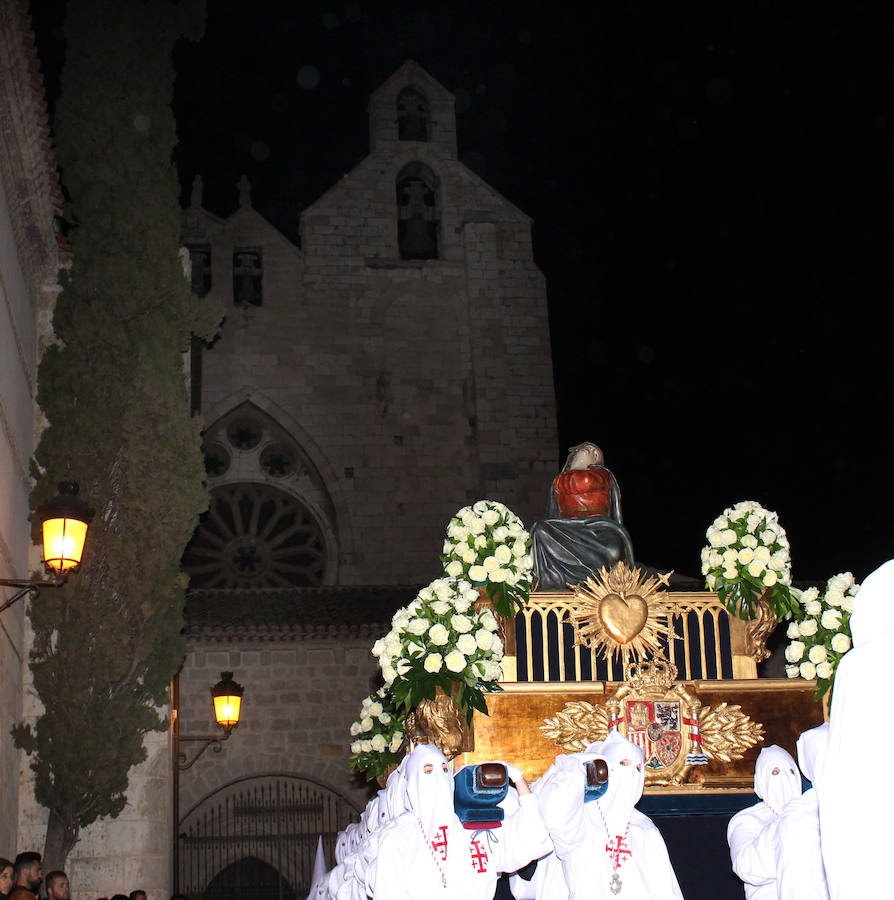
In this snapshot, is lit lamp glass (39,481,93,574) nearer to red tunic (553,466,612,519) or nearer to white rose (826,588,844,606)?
red tunic (553,466,612,519)

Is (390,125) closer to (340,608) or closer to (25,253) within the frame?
(340,608)

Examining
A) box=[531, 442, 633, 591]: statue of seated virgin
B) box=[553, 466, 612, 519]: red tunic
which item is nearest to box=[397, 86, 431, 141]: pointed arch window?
box=[553, 466, 612, 519]: red tunic

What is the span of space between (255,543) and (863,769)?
64.9 ft

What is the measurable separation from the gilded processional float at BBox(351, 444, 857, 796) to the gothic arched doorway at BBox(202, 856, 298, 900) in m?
10.0

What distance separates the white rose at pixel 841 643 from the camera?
284 inches

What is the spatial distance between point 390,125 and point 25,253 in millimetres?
12750

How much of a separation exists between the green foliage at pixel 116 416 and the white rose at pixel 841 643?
6421 mm

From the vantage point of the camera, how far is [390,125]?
23.4 m

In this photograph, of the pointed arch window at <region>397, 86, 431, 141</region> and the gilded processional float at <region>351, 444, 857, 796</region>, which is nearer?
the gilded processional float at <region>351, 444, 857, 796</region>

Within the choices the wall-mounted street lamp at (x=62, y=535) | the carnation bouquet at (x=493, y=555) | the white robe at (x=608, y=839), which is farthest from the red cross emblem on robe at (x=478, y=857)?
the wall-mounted street lamp at (x=62, y=535)

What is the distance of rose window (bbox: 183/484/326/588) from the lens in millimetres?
21016

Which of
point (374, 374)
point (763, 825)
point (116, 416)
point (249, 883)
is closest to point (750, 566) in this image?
point (763, 825)

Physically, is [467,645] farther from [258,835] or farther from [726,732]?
[258,835]

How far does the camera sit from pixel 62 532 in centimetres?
721
